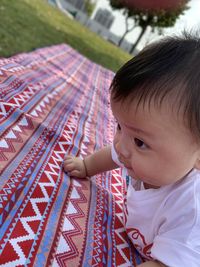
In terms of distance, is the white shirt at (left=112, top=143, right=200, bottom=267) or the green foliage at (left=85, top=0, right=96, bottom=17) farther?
the green foliage at (left=85, top=0, right=96, bottom=17)

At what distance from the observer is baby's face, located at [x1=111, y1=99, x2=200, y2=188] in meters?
0.86

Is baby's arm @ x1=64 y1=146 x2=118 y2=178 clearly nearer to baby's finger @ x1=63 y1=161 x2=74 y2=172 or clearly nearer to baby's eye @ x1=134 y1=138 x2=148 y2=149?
baby's finger @ x1=63 y1=161 x2=74 y2=172

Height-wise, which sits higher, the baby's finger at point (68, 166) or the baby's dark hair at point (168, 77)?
the baby's dark hair at point (168, 77)

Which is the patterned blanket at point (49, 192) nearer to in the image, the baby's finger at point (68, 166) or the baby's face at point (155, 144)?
the baby's finger at point (68, 166)

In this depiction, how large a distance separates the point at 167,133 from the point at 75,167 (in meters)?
0.56

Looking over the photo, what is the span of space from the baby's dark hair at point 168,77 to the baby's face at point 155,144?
0.08 feet

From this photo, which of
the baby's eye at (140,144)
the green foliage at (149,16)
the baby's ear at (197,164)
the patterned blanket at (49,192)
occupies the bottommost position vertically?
the patterned blanket at (49,192)

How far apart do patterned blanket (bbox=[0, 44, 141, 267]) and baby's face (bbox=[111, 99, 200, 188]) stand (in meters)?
0.27

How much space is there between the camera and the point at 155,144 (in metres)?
0.89

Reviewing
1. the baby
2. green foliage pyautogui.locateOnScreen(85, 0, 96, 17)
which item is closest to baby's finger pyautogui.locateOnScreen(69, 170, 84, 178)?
the baby

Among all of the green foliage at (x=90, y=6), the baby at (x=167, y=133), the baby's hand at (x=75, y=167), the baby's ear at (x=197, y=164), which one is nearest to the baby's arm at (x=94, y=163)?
the baby's hand at (x=75, y=167)

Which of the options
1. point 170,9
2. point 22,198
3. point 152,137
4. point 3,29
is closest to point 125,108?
point 152,137

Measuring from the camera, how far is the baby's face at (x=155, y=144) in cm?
86

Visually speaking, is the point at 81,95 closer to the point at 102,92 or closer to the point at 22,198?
the point at 102,92
